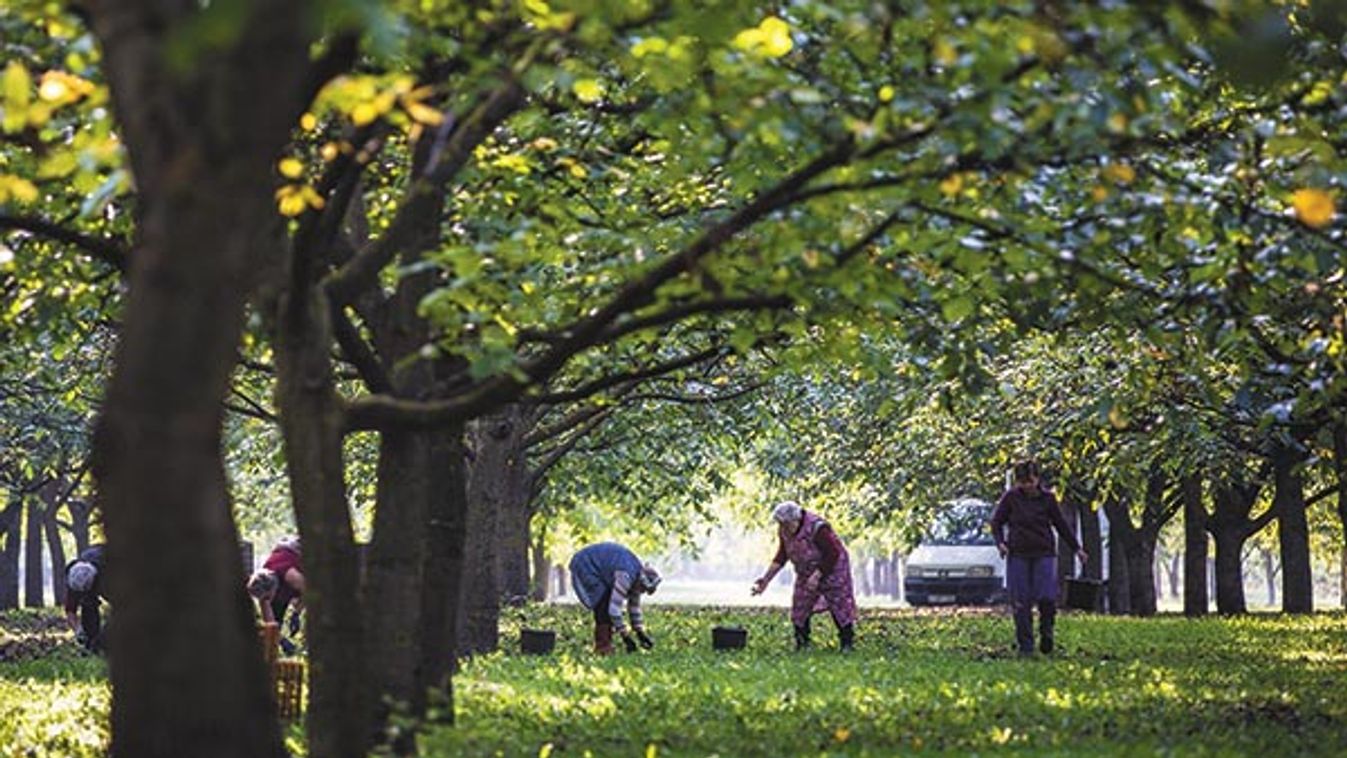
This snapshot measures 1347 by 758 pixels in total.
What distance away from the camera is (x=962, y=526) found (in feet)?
155

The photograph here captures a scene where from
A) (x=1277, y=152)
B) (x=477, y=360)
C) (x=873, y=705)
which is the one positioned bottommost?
(x=873, y=705)

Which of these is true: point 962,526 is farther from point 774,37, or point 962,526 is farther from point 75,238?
point 774,37

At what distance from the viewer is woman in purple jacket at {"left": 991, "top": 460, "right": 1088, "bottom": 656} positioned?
741 inches

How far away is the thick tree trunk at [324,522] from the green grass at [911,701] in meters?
0.40

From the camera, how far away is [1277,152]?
26.8 ft

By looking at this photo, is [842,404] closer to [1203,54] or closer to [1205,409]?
[1205,409]

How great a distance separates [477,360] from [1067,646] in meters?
13.8

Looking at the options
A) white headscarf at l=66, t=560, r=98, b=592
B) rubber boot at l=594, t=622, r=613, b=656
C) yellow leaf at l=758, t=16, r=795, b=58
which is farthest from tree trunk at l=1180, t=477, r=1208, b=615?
yellow leaf at l=758, t=16, r=795, b=58

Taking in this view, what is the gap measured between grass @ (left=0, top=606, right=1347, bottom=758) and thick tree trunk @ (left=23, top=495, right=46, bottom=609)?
27002 mm

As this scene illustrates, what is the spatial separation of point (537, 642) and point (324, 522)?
12.3m

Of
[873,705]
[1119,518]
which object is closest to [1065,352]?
[873,705]

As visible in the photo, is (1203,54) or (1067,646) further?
(1067,646)

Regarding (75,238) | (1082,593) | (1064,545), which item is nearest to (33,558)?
(1064,545)

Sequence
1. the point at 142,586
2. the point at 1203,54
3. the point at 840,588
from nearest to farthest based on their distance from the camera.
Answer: the point at 142,586
the point at 1203,54
the point at 840,588
